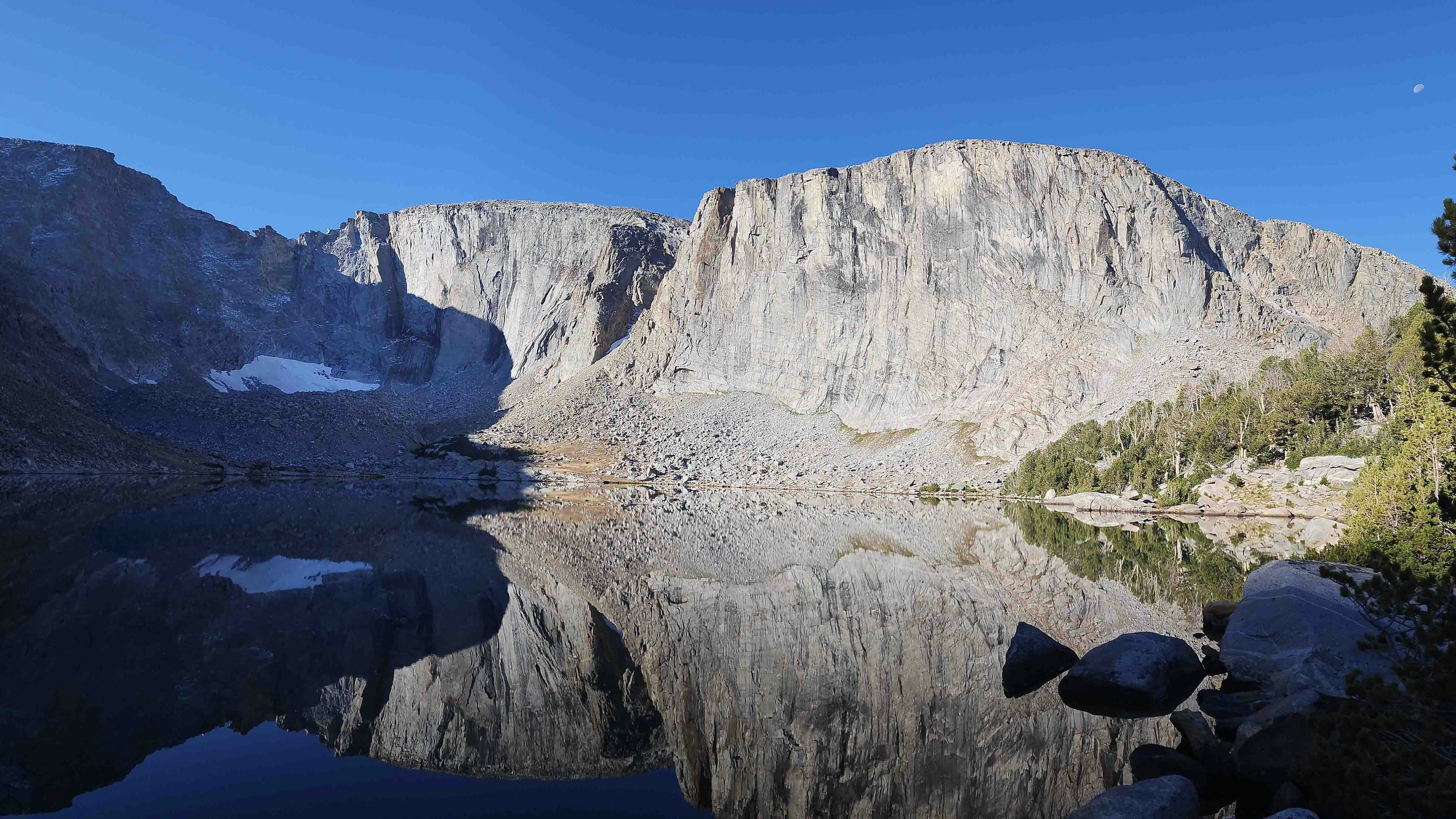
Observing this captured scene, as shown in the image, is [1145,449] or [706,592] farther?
[1145,449]

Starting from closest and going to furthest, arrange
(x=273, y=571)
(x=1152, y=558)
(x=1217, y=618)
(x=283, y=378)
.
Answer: (x=1217, y=618)
(x=273, y=571)
(x=1152, y=558)
(x=283, y=378)

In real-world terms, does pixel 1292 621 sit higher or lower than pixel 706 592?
higher

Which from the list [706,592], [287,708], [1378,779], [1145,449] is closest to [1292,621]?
[1378,779]

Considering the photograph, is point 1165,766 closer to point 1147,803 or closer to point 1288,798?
point 1288,798

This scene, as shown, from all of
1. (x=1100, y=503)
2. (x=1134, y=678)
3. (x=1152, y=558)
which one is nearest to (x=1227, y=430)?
(x=1100, y=503)

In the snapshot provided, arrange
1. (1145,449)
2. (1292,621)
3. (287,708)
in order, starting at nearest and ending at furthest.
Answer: (287,708)
(1292,621)
(1145,449)

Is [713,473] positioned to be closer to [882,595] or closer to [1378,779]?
[882,595]
